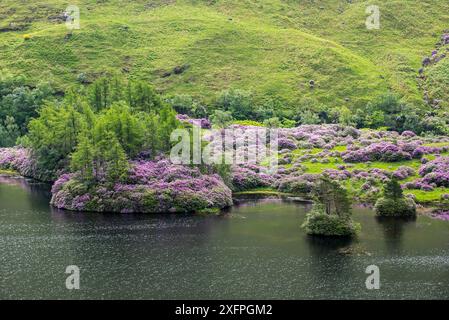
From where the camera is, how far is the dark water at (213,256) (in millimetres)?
78688

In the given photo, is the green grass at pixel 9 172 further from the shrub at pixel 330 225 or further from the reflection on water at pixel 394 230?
the reflection on water at pixel 394 230

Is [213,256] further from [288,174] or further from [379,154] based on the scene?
[379,154]

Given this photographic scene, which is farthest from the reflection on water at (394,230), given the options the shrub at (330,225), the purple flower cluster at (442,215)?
the shrub at (330,225)

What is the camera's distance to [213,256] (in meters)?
91.9

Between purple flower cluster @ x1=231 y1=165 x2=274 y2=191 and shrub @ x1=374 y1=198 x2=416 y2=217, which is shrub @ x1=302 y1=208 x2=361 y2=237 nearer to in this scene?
shrub @ x1=374 y1=198 x2=416 y2=217

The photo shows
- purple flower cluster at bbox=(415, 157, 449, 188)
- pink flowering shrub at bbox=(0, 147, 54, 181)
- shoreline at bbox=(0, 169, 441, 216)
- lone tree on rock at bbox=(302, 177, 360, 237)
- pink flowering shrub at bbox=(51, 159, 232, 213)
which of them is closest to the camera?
lone tree on rock at bbox=(302, 177, 360, 237)

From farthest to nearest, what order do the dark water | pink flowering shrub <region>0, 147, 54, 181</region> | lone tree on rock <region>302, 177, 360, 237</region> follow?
pink flowering shrub <region>0, 147, 54, 181</region> → lone tree on rock <region>302, 177, 360, 237</region> → the dark water

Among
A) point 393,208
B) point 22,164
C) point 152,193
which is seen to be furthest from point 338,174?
point 22,164

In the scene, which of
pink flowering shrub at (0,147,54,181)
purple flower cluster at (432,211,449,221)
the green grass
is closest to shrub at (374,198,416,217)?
purple flower cluster at (432,211,449,221)

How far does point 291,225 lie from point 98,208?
37378 mm

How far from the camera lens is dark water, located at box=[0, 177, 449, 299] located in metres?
78.7

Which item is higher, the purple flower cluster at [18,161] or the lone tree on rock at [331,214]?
the purple flower cluster at [18,161]
